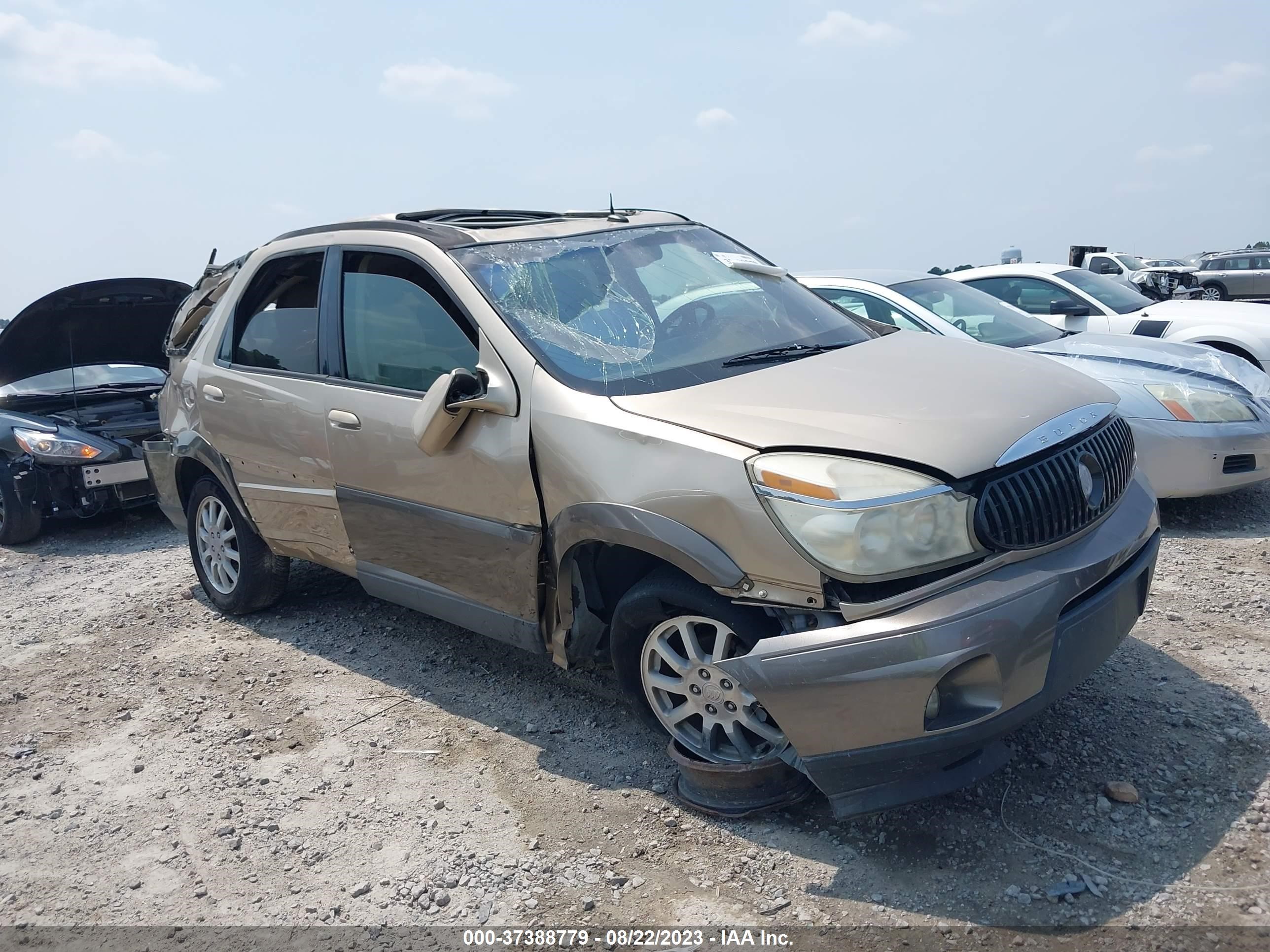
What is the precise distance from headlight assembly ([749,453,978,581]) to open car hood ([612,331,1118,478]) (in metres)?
0.07

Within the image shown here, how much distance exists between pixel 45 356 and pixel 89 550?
1.76m

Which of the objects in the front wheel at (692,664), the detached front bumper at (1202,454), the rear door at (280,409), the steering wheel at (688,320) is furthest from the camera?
the detached front bumper at (1202,454)

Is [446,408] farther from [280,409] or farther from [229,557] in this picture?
[229,557]

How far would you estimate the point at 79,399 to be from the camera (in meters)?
8.09

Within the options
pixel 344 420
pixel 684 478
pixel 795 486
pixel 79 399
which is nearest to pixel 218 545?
pixel 344 420

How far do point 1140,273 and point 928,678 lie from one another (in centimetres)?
1281

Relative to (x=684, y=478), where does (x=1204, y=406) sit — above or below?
below

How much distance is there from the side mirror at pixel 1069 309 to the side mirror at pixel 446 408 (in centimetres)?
542

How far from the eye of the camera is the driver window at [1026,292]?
8312 millimetres

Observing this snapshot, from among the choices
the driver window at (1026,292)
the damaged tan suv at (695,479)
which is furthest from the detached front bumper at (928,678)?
the driver window at (1026,292)

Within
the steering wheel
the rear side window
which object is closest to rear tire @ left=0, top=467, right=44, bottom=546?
the rear side window

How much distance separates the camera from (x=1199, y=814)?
2.91 meters

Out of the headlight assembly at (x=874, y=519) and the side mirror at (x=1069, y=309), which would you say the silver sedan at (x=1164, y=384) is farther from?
the headlight assembly at (x=874, y=519)

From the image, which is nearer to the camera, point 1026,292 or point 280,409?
point 280,409
